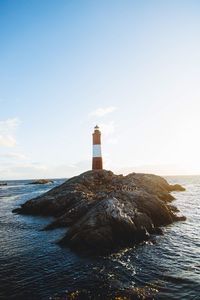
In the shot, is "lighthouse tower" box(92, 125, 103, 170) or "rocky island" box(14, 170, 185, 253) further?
"lighthouse tower" box(92, 125, 103, 170)

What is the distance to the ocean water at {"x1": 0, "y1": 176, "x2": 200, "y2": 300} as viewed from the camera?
36.2ft

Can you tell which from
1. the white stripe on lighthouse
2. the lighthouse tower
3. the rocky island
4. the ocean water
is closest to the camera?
the ocean water

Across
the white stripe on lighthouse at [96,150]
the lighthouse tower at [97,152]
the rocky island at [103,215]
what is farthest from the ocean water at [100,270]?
the white stripe on lighthouse at [96,150]

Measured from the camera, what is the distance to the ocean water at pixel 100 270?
11.0 meters

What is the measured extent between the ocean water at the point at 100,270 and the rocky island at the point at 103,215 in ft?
3.31

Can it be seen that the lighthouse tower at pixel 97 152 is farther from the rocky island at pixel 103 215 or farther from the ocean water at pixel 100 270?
the ocean water at pixel 100 270

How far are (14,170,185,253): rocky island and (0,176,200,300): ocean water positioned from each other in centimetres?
101

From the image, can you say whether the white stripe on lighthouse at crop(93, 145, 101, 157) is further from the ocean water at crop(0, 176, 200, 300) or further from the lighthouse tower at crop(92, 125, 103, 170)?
the ocean water at crop(0, 176, 200, 300)

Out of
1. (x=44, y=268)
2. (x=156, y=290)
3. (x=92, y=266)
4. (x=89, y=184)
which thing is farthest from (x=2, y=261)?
(x=89, y=184)

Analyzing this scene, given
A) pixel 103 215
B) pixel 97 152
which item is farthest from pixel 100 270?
pixel 97 152

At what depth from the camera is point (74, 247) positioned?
1658 cm

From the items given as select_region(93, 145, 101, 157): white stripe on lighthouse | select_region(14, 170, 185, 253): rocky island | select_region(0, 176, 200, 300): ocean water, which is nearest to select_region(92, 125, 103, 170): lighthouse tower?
select_region(93, 145, 101, 157): white stripe on lighthouse

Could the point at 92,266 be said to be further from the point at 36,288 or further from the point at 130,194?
the point at 130,194

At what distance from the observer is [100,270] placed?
1301 cm
